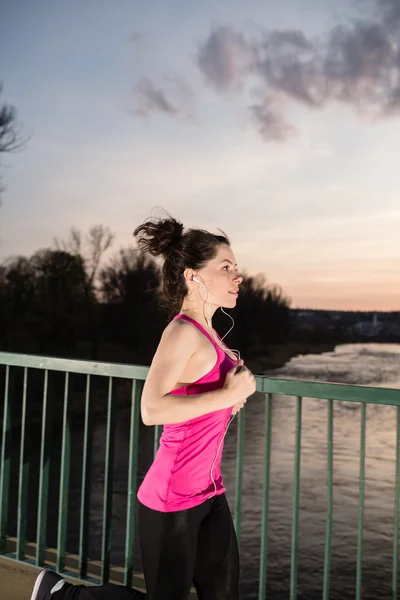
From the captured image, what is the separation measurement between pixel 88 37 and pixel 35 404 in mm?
24088

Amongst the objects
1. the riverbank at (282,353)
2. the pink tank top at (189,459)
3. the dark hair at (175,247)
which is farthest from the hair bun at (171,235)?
the riverbank at (282,353)

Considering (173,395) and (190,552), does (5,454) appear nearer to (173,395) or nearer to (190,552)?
(190,552)

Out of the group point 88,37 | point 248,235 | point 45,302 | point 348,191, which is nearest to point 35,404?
point 45,302

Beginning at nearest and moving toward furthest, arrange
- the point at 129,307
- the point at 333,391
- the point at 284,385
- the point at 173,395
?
1. the point at 173,395
2. the point at 333,391
3. the point at 284,385
4. the point at 129,307

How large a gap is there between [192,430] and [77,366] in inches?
45.9

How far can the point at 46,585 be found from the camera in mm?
2480

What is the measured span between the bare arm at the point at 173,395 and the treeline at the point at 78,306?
30112 millimetres

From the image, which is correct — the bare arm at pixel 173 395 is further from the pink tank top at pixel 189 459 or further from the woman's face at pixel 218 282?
the woman's face at pixel 218 282

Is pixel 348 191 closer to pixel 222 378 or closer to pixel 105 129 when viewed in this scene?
pixel 105 129

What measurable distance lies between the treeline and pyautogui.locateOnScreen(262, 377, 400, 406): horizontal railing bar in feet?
97.0

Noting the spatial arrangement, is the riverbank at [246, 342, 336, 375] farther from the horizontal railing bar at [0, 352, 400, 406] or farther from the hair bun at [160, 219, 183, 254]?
the hair bun at [160, 219, 183, 254]

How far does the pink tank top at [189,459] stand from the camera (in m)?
1.89

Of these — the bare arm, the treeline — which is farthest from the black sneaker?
the treeline

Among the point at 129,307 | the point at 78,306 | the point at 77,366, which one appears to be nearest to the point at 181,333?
the point at 77,366
